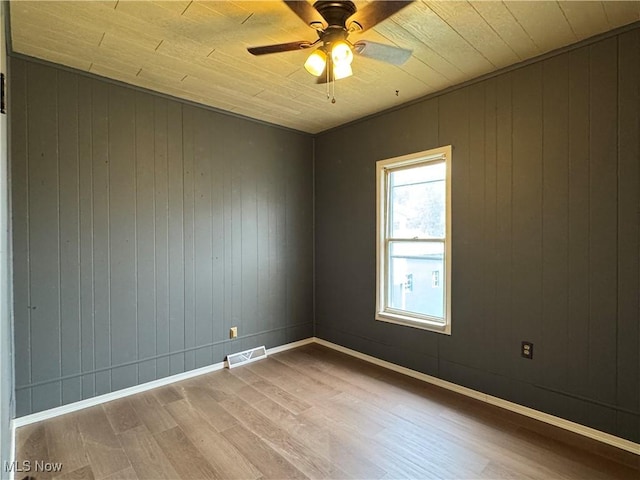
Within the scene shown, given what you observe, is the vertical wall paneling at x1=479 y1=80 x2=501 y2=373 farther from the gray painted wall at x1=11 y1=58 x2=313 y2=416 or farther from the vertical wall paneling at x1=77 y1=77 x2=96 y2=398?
the vertical wall paneling at x1=77 y1=77 x2=96 y2=398

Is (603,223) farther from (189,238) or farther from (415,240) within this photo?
(189,238)

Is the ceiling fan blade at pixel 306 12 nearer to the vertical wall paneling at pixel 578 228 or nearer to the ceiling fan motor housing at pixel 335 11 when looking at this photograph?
the ceiling fan motor housing at pixel 335 11

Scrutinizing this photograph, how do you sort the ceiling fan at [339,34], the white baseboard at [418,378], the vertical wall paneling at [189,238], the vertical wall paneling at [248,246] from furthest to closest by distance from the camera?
the vertical wall paneling at [248,246], the vertical wall paneling at [189,238], the white baseboard at [418,378], the ceiling fan at [339,34]

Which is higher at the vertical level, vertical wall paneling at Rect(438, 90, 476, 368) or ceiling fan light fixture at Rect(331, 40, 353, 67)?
ceiling fan light fixture at Rect(331, 40, 353, 67)

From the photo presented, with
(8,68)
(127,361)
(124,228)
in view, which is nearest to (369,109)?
(124,228)

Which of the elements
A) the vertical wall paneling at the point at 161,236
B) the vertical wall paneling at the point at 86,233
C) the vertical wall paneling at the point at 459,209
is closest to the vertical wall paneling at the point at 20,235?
the vertical wall paneling at the point at 86,233

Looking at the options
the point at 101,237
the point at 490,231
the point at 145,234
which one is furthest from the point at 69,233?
the point at 490,231

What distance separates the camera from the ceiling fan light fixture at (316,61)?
1884mm

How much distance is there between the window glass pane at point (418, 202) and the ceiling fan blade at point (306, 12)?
1757mm

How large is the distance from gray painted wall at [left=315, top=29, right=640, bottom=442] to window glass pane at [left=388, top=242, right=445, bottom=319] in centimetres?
19

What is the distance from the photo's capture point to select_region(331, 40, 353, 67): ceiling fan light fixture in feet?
5.89

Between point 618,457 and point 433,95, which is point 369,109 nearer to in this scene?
point 433,95

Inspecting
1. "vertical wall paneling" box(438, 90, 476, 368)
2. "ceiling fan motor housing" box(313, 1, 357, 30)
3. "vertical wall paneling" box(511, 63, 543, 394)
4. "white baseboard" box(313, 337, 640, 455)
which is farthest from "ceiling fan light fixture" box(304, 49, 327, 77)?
"white baseboard" box(313, 337, 640, 455)

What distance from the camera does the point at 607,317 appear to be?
7.22ft
